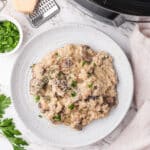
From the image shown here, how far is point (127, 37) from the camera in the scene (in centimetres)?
182

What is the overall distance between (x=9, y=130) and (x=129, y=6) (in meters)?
0.63

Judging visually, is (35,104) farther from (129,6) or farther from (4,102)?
(129,6)

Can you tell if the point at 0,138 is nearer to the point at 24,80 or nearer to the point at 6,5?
the point at 24,80

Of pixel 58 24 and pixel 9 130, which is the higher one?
pixel 58 24

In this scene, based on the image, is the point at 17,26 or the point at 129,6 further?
the point at 17,26

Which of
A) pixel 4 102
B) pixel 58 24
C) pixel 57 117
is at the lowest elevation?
pixel 57 117

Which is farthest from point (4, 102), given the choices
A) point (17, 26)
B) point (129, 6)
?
point (129, 6)

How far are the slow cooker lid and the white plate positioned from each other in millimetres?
329

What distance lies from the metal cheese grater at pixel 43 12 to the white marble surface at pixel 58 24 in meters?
0.02

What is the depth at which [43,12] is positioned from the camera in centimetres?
183

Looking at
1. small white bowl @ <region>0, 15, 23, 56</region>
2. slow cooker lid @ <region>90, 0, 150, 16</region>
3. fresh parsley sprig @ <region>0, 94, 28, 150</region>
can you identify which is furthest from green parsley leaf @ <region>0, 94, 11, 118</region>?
slow cooker lid @ <region>90, 0, 150, 16</region>

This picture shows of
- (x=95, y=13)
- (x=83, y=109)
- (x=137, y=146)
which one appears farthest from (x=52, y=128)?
(x=95, y=13)

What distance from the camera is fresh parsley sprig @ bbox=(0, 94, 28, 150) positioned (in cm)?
184

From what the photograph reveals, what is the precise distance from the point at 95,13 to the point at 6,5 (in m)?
0.32
